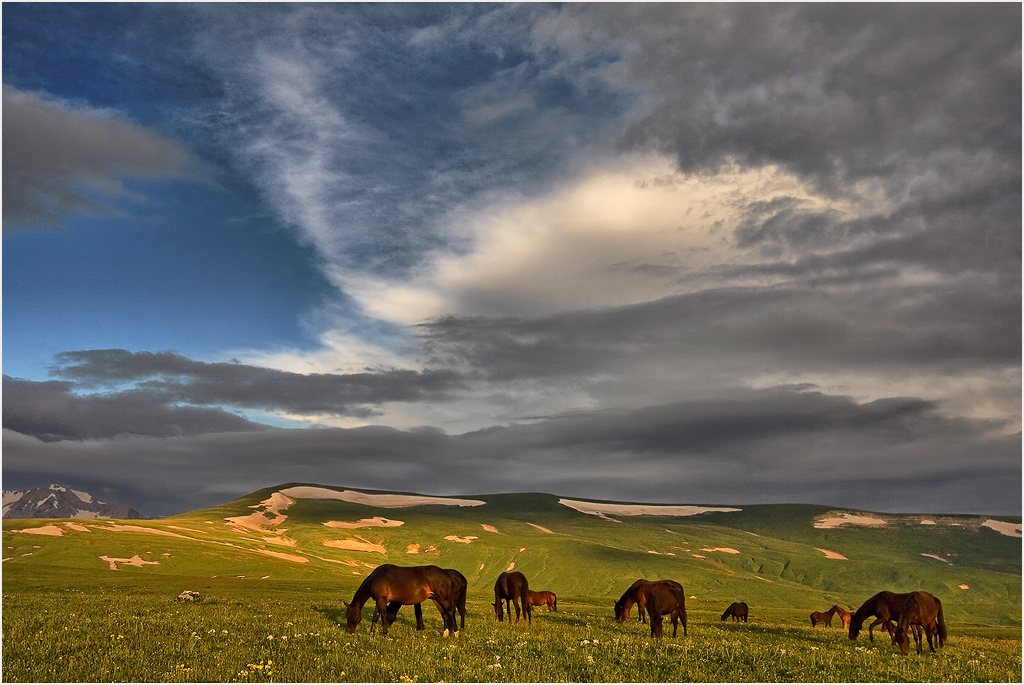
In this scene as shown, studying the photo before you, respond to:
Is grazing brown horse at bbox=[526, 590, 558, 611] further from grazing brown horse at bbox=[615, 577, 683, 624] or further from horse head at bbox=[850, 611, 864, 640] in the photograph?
horse head at bbox=[850, 611, 864, 640]

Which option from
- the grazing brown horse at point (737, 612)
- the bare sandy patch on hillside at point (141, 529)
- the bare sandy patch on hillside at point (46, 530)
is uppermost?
the grazing brown horse at point (737, 612)

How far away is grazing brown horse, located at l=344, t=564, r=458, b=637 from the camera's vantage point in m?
29.8

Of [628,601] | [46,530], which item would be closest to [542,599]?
[628,601]

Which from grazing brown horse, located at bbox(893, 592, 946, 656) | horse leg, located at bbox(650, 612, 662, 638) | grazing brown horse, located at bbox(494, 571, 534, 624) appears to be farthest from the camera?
grazing brown horse, located at bbox(494, 571, 534, 624)

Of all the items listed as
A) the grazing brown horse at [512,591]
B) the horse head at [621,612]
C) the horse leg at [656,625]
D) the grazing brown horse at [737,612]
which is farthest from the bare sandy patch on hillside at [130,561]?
the horse leg at [656,625]

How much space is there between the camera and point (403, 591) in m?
30.0

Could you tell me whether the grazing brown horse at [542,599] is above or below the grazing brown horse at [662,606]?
below

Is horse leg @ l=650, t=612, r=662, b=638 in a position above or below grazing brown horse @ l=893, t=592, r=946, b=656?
below

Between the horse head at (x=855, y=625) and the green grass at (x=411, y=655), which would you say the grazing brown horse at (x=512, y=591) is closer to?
the green grass at (x=411, y=655)

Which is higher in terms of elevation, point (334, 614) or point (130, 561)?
point (334, 614)

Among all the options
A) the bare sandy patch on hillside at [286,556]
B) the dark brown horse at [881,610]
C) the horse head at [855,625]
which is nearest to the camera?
the dark brown horse at [881,610]

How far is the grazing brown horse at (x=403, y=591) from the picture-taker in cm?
2980

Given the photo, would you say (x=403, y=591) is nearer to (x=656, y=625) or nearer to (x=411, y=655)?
(x=411, y=655)

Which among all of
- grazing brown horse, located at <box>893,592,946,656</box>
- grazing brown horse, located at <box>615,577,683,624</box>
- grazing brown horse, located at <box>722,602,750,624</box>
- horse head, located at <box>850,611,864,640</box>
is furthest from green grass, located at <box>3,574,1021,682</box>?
grazing brown horse, located at <box>722,602,750,624</box>
